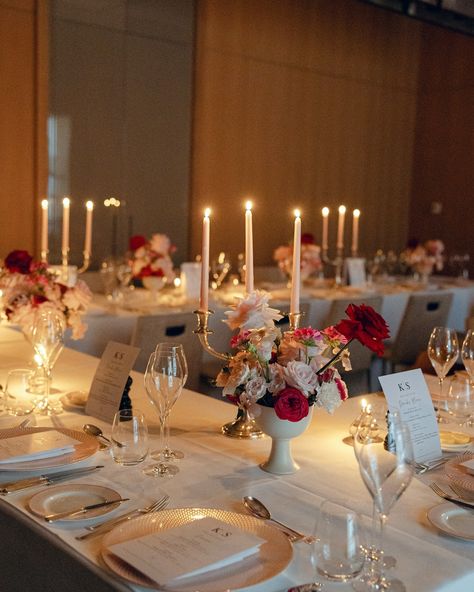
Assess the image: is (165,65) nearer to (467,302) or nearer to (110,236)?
(110,236)

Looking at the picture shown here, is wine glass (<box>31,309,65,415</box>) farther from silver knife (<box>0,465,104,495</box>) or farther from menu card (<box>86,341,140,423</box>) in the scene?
silver knife (<box>0,465,104,495</box>)

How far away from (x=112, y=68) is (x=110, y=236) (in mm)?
1472

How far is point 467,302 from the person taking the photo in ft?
22.2

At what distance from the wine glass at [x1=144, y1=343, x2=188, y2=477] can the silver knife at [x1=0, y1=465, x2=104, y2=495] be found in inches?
6.9

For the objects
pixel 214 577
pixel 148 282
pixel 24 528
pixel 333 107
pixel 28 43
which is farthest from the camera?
pixel 333 107

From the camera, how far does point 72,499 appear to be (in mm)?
1651

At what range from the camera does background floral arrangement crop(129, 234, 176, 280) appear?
4957mm

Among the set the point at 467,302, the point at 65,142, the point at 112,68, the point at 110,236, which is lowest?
the point at 467,302

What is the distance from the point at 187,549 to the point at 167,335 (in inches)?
103

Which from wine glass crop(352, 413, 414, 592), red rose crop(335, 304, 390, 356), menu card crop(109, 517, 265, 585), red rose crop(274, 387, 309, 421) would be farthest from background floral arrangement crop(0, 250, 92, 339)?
wine glass crop(352, 413, 414, 592)

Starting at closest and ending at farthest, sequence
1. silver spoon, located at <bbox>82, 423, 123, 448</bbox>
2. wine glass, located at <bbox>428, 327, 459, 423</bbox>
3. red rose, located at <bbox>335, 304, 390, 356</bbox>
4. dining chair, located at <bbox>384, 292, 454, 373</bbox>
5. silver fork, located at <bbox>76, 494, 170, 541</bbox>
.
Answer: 1. silver fork, located at <bbox>76, 494, 170, 541</bbox>
2. red rose, located at <bbox>335, 304, 390, 356</bbox>
3. silver spoon, located at <bbox>82, 423, 123, 448</bbox>
4. wine glass, located at <bbox>428, 327, 459, 423</bbox>
5. dining chair, located at <bbox>384, 292, 454, 373</bbox>

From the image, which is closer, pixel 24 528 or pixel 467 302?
pixel 24 528

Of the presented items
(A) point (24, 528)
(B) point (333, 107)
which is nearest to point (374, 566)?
(A) point (24, 528)

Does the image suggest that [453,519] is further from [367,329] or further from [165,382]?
[165,382]
